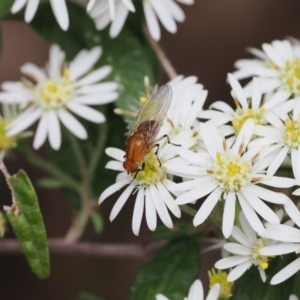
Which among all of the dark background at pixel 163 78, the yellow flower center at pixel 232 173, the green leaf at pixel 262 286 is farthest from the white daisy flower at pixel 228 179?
the dark background at pixel 163 78

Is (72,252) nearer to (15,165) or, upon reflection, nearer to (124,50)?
(124,50)

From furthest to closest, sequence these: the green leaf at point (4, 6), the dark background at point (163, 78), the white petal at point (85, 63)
Result: the dark background at point (163, 78)
the white petal at point (85, 63)
the green leaf at point (4, 6)

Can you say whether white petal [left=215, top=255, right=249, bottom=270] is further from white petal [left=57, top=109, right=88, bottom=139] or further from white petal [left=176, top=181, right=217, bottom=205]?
white petal [left=57, top=109, right=88, bottom=139]

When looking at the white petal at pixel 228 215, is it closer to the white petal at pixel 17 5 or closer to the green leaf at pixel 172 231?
the green leaf at pixel 172 231

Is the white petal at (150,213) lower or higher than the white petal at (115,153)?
lower

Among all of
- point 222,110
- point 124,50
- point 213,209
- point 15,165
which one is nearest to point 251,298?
point 213,209

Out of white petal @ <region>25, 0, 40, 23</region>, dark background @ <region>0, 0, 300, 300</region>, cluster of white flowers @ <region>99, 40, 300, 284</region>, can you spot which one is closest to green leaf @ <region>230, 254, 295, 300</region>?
cluster of white flowers @ <region>99, 40, 300, 284</region>
